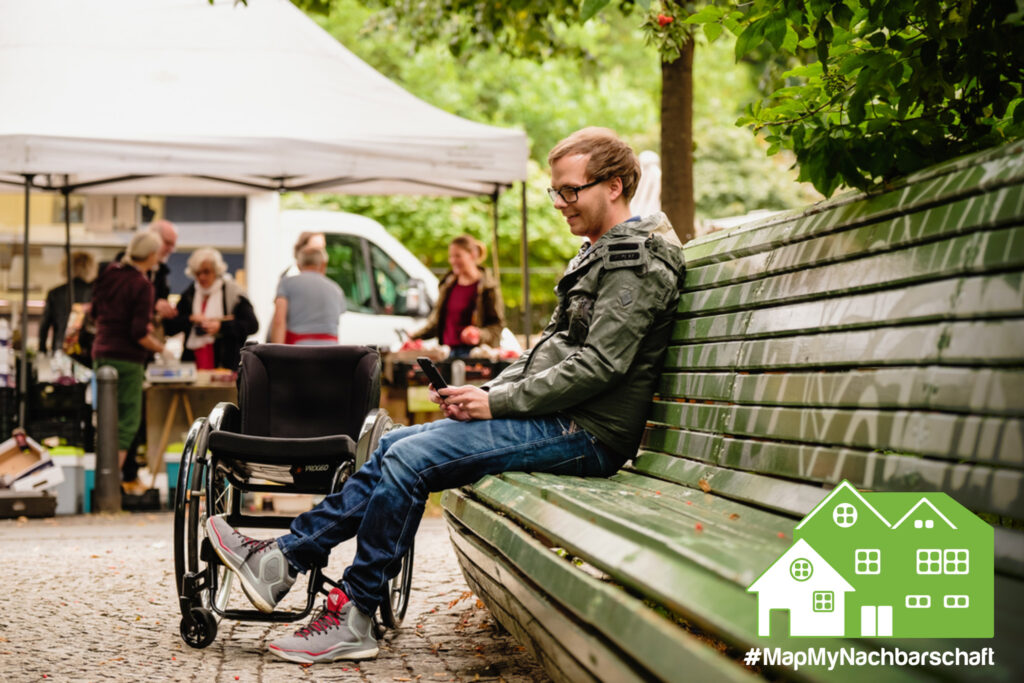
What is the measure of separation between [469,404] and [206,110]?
6778 millimetres

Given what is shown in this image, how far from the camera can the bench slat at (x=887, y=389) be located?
2021 millimetres

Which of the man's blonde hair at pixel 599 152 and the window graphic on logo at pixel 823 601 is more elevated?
the man's blonde hair at pixel 599 152

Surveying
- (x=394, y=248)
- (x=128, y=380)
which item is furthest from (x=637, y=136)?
(x=128, y=380)

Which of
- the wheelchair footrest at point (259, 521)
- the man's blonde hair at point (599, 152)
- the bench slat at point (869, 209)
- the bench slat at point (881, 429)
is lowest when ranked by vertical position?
the wheelchair footrest at point (259, 521)

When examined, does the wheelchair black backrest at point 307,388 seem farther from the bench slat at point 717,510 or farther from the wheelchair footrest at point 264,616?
the bench slat at point 717,510

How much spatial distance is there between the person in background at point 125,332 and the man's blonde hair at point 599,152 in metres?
6.06

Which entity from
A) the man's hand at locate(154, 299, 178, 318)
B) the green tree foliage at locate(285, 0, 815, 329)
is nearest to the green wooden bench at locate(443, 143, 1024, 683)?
the man's hand at locate(154, 299, 178, 318)

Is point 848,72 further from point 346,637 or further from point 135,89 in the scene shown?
point 135,89

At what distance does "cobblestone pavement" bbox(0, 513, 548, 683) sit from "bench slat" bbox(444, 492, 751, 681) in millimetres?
767

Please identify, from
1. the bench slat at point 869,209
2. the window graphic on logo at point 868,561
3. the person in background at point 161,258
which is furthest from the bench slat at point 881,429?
the person in background at point 161,258

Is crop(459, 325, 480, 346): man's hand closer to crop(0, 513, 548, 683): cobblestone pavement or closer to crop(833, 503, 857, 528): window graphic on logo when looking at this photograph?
crop(0, 513, 548, 683): cobblestone pavement

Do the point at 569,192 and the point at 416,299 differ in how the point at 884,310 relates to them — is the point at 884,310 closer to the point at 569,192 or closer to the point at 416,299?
the point at 569,192

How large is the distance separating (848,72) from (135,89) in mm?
8160

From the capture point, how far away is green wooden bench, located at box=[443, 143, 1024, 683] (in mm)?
1949
